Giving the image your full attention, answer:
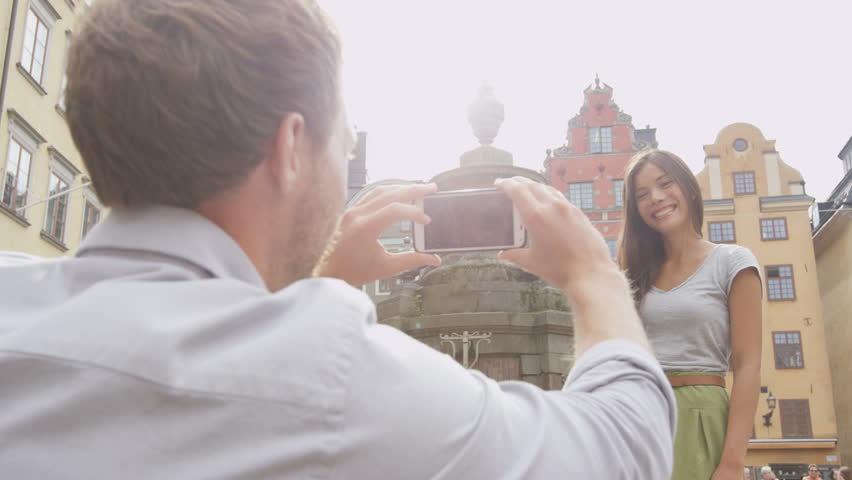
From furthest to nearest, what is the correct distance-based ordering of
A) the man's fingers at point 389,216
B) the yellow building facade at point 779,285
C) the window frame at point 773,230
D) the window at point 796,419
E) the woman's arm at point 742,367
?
the window frame at point 773,230 < the window at point 796,419 < the yellow building facade at point 779,285 < the woman's arm at point 742,367 < the man's fingers at point 389,216

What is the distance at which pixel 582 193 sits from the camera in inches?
1220

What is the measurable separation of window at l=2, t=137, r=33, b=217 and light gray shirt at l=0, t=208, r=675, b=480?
16.7 m

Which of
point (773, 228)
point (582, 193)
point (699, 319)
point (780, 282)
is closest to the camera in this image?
point (699, 319)

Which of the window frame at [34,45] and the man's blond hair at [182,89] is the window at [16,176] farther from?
the man's blond hair at [182,89]

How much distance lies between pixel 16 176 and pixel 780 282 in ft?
92.1

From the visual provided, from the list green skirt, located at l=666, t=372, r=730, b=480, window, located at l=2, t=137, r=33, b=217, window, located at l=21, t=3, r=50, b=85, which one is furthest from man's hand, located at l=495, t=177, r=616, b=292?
window, located at l=21, t=3, r=50, b=85

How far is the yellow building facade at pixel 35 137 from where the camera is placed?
15664 millimetres

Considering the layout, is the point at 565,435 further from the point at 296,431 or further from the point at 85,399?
the point at 85,399

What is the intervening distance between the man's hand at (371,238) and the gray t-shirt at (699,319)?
1.66 metres

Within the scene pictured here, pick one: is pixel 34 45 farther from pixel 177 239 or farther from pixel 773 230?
pixel 773 230

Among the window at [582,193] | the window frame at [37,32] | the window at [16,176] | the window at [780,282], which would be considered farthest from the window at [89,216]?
the window at [780,282]

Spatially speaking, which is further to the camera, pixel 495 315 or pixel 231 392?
pixel 495 315

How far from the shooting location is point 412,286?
425 inches

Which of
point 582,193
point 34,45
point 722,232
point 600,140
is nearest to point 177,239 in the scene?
point 34,45
